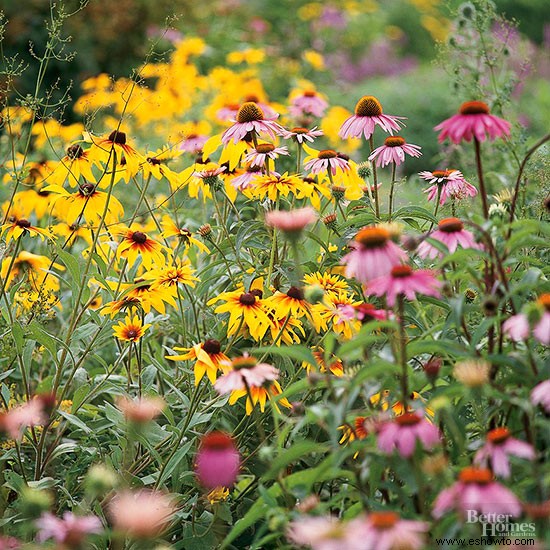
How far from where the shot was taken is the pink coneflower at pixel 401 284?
121 centimetres

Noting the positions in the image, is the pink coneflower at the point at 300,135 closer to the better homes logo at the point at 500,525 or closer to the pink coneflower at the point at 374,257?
the pink coneflower at the point at 374,257

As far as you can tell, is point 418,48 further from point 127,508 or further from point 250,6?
point 127,508

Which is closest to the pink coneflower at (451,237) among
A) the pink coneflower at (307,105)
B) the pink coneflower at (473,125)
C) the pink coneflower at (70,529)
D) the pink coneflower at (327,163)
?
the pink coneflower at (473,125)

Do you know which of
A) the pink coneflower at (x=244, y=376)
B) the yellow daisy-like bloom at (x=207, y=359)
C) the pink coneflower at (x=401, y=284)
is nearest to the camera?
the pink coneflower at (x=401, y=284)

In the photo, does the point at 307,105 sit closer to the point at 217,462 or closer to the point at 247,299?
the point at 247,299

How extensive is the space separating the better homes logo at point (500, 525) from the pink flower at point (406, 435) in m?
0.20

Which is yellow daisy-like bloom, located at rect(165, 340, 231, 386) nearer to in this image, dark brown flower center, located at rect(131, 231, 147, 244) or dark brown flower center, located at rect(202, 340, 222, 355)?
dark brown flower center, located at rect(202, 340, 222, 355)

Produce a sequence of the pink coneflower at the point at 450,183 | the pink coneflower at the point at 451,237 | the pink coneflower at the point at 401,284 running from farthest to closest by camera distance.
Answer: the pink coneflower at the point at 450,183 → the pink coneflower at the point at 451,237 → the pink coneflower at the point at 401,284

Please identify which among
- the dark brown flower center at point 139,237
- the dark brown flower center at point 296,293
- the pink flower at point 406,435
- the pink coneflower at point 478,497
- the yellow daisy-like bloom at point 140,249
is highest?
the dark brown flower center at point 139,237

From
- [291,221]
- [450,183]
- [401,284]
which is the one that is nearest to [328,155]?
[450,183]

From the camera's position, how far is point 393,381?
4.56 feet

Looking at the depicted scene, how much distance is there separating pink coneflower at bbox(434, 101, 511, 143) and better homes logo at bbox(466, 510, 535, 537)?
1.85 feet

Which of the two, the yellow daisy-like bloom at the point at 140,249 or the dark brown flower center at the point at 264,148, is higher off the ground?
the dark brown flower center at the point at 264,148

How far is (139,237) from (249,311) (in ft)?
1.16
